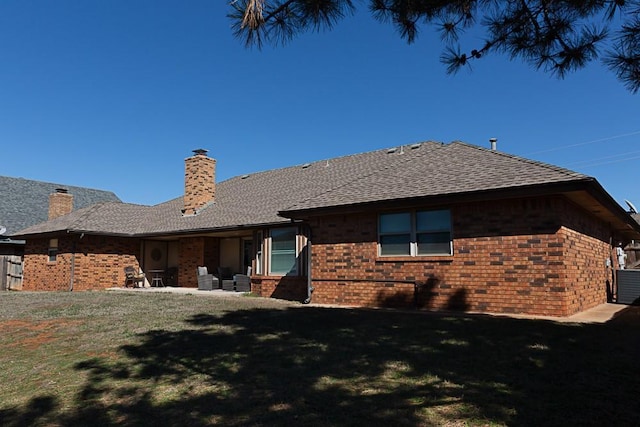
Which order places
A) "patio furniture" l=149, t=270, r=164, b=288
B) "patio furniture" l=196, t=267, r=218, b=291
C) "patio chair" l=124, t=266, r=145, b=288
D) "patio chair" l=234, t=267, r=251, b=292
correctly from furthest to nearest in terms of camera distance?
1. "patio furniture" l=149, t=270, r=164, b=288
2. "patio chair" l=124, t=266, r=145, b=288
3. "patio furniture" l=196, t=267, r=218, b=291
4. "patio chair" l=234, t=267, r=251, b=292

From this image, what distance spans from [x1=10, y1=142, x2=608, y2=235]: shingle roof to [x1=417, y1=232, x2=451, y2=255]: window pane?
3.44 feet

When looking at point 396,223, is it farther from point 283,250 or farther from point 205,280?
point 205,280

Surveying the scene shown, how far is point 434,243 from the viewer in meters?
10.7

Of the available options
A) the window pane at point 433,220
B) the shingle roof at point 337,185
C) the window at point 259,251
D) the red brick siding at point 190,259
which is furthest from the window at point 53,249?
the window pane at point 433,220

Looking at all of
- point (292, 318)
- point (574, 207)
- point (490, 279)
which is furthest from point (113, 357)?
point (574, 207)

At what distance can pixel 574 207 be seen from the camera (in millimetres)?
10375

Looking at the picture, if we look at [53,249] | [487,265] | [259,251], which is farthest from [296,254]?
[53,249]

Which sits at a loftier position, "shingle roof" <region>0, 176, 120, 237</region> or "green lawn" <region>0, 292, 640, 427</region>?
"shingle roof" <region>0, 176, 120, 237</region>

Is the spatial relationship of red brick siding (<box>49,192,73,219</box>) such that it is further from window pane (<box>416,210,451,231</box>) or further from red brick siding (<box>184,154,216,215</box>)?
window pane (<box>416,210,451,231</box>)

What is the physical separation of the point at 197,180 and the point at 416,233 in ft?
44.1

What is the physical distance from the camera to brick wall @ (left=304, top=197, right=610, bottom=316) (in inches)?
360

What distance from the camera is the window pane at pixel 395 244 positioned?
36.5 ft

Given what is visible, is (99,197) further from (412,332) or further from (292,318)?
(412,332)

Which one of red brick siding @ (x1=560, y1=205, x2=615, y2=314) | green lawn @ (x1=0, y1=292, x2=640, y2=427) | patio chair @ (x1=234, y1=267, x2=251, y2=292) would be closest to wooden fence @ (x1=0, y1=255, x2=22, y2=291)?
patio chair @ (x1=234, y1=267, x2=251, y2=292)
